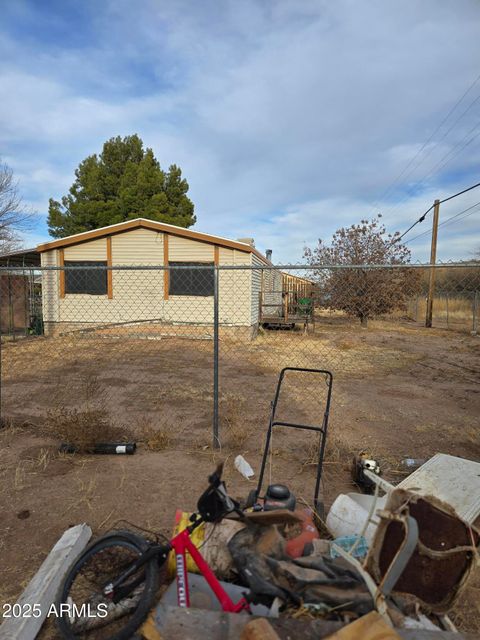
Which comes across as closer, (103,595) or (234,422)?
(103,595)

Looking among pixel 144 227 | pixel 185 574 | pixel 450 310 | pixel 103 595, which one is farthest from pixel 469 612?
pixel 450 310

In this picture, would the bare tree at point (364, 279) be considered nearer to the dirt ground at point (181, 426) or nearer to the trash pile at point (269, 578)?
the dirt ground at point (181, 426)

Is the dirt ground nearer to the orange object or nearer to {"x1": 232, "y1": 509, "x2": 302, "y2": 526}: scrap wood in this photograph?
the orange object

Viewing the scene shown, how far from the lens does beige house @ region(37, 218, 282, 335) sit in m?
13.9

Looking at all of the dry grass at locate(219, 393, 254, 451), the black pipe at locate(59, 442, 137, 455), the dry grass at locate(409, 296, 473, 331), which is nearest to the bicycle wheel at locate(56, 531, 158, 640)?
the black pipe at locate(59, 442, 137, 455)

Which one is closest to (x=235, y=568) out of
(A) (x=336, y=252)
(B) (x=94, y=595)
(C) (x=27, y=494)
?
(B) (x=94, y=595)

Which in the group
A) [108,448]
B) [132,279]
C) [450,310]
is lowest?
[108,448]

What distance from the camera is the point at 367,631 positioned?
162 centimetres

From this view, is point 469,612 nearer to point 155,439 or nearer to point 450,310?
point 155,439

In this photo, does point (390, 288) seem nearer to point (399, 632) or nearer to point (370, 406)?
point (370, 406)

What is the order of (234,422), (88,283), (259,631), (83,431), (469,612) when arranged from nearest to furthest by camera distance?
(259,631) < (469,612) < (83,431) < (234,422) < (88,283)

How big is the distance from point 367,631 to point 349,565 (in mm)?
418

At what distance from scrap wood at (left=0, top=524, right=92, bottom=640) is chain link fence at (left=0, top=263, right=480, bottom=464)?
174cm

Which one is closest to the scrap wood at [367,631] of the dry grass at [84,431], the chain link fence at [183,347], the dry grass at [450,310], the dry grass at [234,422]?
the chain link fence at [183,347]
